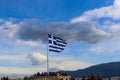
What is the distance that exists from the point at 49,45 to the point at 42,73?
28.3 meters

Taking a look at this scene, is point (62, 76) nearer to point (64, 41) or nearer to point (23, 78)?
point (23, 78)

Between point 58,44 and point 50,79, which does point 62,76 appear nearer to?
point 50,79

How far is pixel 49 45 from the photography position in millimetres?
78688

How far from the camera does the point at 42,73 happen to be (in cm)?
10525

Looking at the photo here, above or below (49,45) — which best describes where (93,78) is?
below

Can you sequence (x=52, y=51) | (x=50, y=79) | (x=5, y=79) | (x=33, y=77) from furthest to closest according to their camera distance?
(x=5, y=79)
(x=33, y=77)
(x=50, y=79)
(x=52, y=51)

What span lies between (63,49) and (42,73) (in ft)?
90.6

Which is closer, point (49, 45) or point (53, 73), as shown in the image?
point (49, 45)

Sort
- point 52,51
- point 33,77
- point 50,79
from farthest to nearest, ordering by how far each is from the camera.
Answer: point 33,77
point 50,79
point 52,51

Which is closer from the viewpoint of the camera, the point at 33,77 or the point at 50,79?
the point at 50,79

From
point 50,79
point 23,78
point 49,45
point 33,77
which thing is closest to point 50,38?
point 49,45

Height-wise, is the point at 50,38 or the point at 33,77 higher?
the point at 50,38

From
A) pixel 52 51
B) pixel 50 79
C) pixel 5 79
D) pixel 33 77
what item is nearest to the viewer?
pixel 52 51

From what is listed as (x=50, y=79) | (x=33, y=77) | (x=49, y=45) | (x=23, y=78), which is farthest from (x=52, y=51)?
(x=23, y=78)
